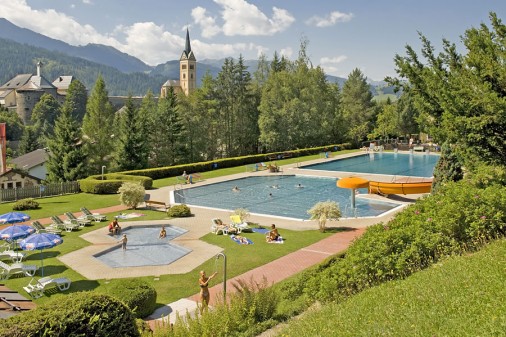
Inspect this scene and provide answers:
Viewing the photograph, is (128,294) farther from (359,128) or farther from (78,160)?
(359,128)

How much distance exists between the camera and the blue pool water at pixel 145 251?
54.3ft

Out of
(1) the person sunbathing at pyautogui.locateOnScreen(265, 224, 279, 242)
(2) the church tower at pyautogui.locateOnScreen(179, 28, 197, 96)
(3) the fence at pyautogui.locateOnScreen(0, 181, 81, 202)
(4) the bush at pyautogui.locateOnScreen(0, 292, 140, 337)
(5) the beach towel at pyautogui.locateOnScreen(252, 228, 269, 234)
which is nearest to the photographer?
(4) the bush at pyautogui.locateOnScreen(0, 292, 140, 337)

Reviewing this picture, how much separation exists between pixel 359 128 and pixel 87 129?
3941 centimetres

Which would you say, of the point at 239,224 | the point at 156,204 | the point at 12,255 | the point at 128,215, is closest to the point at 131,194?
the point at 128,215

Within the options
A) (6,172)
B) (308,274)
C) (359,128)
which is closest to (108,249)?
(308,274)

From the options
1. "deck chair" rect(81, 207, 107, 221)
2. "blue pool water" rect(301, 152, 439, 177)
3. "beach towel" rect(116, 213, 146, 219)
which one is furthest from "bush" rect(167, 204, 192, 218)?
"blue pool water" rect(301, 152, 439, 177)

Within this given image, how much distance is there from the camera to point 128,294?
11.2 m

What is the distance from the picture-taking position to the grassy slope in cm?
609

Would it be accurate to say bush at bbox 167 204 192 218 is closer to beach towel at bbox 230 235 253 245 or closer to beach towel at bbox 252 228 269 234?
beach towel at bbox 252 228 269 234

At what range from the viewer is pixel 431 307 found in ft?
22.6

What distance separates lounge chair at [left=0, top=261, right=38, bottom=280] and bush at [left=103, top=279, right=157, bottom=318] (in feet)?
15.9

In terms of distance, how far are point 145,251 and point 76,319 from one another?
12.1m

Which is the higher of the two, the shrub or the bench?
the shrub

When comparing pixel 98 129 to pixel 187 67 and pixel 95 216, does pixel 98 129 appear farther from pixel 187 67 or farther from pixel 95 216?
pixel 187 67
